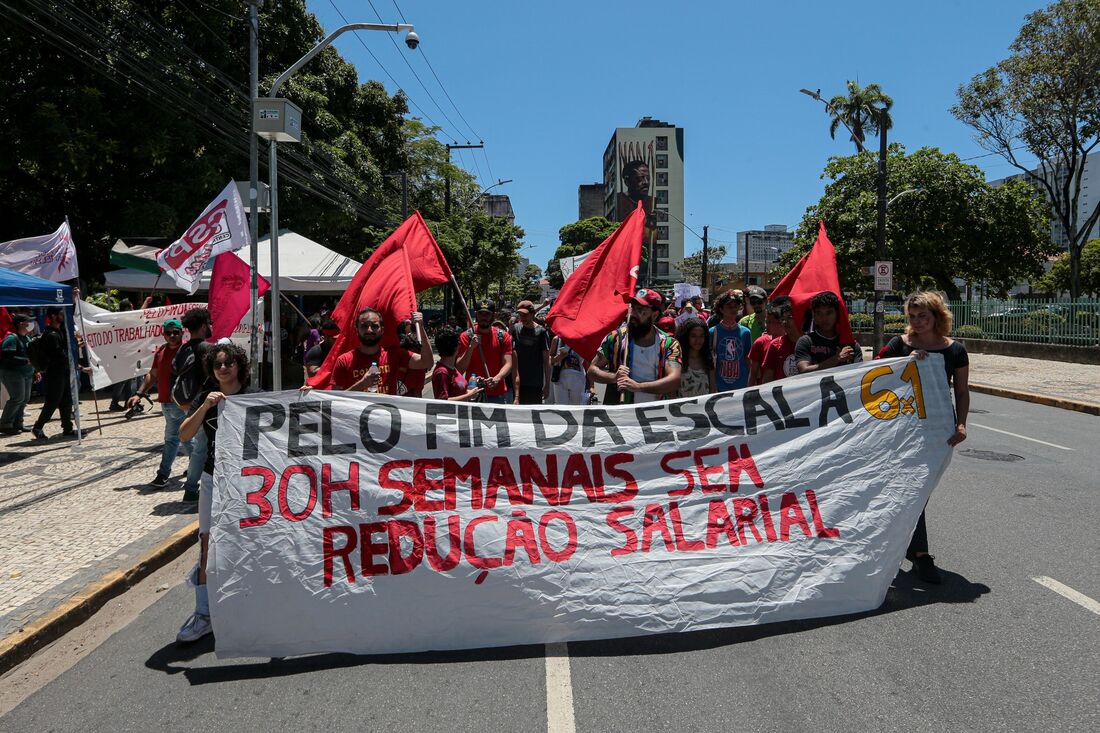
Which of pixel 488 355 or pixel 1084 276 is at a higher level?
pixel 1084 276

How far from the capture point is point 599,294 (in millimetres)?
6059

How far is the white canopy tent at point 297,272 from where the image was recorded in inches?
657

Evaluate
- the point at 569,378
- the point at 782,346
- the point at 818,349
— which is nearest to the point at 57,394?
the point at 569,378

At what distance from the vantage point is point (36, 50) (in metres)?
16.7

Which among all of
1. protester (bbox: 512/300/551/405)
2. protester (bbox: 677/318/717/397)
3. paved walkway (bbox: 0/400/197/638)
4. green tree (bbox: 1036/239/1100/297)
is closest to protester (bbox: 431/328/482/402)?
protester (bbox: 512/300/551/405)

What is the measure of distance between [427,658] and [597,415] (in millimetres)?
1597

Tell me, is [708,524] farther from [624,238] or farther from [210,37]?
[210,37]

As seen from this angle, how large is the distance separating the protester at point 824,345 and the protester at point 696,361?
0.83 meters

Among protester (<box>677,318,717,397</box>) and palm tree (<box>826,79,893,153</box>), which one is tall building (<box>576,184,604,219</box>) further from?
protester (<box>677,318,717,397</box>)

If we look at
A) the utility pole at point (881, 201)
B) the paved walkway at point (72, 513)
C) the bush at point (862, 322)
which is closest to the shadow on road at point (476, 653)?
the paved walkway at point (72, 513)

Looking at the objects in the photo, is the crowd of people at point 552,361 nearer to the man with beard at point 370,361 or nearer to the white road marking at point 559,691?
the man with beard at point 370,361

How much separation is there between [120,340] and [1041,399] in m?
15.8

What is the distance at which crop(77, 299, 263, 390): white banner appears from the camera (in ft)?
32.9

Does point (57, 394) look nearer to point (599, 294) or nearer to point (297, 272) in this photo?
point (297, 272)
